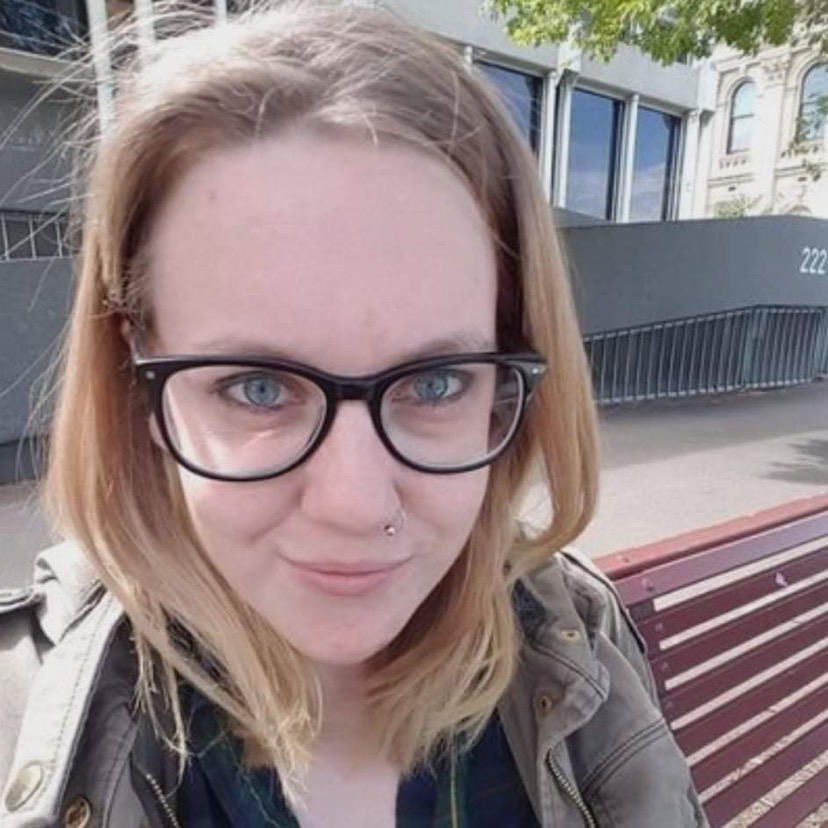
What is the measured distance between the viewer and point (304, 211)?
0.82m

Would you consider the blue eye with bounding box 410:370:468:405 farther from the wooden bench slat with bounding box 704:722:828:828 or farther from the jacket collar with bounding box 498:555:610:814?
the wooden bench slat with bounding box 704:722:828:828

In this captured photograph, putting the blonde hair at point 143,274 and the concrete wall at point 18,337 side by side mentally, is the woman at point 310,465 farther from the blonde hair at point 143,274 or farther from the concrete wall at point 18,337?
the concrete wall at point 18,337

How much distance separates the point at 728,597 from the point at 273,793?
4.13 feet

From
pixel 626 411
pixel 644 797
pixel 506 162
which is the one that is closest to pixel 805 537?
pixel 644 797

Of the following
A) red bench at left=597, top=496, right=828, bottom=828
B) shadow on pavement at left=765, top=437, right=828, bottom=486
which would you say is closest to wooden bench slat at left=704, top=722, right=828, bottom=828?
red bench at left=597, top=496, right=828, bottom=828

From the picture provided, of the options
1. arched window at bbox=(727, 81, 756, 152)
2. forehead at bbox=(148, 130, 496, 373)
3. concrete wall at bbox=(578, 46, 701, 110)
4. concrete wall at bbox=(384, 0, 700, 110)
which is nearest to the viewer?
forehead at bbox=(148, 130, 496, 373)

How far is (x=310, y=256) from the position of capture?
2.68 feet

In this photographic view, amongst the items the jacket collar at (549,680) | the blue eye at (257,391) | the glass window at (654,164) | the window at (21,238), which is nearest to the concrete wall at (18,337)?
the window at (21,238)

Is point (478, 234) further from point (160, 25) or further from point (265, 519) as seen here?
point (160, 25)

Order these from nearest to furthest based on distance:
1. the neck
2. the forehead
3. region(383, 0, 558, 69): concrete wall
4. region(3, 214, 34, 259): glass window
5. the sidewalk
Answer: the forehead
the neck
the sidewalk
region(3, 214, 34, 259): glass window
region(383, 0, 558, 69): concrete wall

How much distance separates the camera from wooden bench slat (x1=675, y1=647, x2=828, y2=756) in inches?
69.8

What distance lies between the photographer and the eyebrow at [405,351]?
826mm

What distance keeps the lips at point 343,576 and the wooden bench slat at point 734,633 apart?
1016mm

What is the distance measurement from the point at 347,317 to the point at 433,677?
0.57m
